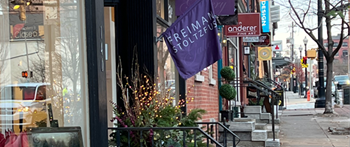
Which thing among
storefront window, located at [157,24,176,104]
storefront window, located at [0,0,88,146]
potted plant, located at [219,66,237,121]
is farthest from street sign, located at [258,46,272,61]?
storefront window, located at [0,0,88,146]

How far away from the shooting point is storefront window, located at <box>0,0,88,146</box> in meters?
3.21

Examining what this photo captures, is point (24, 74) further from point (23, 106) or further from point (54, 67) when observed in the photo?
point (54, 67)

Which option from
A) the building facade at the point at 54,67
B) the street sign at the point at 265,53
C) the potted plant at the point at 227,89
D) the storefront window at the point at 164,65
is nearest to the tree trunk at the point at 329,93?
the street sign at the point at 265,53

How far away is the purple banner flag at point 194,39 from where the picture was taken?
5.33 m

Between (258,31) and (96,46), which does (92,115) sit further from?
(258,31)

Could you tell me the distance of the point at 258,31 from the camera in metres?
11.5

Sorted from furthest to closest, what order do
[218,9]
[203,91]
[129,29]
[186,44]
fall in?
[203,91] < [218,9] < [129,29] < [186,44]

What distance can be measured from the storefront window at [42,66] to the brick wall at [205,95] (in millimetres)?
4215

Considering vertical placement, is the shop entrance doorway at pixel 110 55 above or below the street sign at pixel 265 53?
below

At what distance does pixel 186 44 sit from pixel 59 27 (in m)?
2.00

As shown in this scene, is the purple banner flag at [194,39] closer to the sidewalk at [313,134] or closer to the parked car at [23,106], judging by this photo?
the parked car at [23,106]

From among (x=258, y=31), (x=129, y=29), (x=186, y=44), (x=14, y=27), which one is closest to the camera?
(x=14, y=27)

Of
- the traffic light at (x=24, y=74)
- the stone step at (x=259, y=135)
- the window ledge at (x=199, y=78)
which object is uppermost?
the traffic light at (x=24, y=74)

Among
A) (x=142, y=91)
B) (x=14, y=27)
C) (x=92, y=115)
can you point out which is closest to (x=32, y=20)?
(x=14, y=27)
